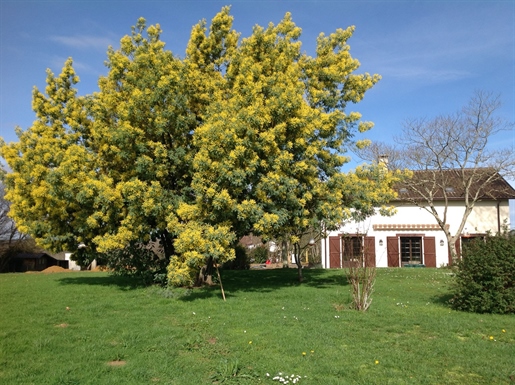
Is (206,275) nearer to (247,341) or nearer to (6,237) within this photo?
(247,341)

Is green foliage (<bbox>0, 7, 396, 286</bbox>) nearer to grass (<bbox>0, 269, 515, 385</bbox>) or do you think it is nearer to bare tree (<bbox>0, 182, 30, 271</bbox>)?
grass (<bbox>0, 269, 515, 385</bbox>)

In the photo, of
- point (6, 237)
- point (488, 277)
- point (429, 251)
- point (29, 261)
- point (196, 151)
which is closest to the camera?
point (488, 277)

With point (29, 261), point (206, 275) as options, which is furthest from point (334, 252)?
point (29, 261)

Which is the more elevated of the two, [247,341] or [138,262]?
[138,262]

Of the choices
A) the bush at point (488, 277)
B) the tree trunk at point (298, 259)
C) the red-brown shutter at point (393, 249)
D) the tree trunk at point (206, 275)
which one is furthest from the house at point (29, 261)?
the bush at point (488, 277)

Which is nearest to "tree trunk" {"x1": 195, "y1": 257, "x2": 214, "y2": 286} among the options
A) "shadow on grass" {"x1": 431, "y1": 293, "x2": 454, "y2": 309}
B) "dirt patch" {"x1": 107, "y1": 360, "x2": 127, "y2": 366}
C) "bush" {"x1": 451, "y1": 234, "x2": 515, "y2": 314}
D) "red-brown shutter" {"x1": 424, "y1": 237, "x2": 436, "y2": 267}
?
"shadow on grass" {"x1": 431, "y1": 293, "x2": 454, "y2": 309}

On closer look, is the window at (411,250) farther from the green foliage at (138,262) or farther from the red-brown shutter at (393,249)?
the green foliage at (138,262)

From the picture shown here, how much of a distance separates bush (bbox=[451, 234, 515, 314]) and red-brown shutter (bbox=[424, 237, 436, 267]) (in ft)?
57.8

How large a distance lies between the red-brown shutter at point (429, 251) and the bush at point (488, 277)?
17.6m

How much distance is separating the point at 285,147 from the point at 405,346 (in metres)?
6.29

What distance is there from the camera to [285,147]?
462 inches

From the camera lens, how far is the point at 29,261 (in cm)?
3941

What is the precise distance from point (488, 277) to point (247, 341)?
5595 millimetres

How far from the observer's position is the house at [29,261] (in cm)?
3696
